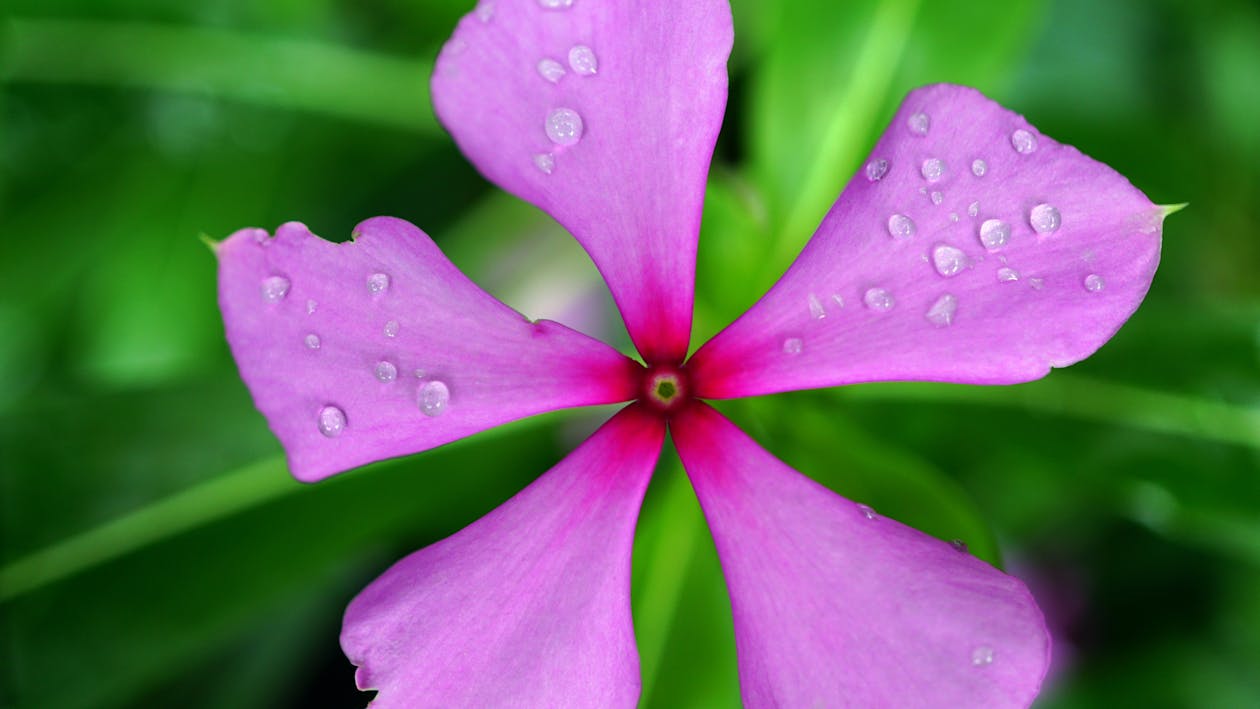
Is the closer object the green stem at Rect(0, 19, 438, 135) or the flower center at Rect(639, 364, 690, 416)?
the flower center at Rect(639, 364, 690, 416)

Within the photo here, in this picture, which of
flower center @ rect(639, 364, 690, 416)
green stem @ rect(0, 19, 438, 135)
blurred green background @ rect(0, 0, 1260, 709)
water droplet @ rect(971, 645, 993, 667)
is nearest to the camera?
water droplet @ rect(971, 645, 993, 667)

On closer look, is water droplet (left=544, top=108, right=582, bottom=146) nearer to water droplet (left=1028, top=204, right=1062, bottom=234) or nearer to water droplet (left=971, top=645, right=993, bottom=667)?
water droplet (left=1028, top=204, right=1062, bottom=234)

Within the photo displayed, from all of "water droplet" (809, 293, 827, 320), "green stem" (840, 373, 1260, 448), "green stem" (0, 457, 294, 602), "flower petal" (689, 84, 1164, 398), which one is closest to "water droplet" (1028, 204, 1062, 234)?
"flower petal" (689, 84, 1164, 398)

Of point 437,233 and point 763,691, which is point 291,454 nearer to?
point 763,691

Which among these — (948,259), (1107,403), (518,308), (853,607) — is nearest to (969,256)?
(948,259)

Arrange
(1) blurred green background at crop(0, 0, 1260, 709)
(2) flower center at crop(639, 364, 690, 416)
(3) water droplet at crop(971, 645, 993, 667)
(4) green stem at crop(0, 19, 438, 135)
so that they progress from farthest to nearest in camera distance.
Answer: (4) green stem at crop(0, 19, 438, 135) → (1) blurred green background at crop(0, 0, 1260, 709) → (2) flower center at crop(639, 364, 690, 416) → (3) water droplet at crop(971, 645, 993, 667)

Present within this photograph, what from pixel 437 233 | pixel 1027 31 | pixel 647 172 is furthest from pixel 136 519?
pixel 1027 31

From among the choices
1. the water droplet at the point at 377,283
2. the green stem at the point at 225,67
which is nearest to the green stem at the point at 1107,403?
the water droplet at the point at 377,283
